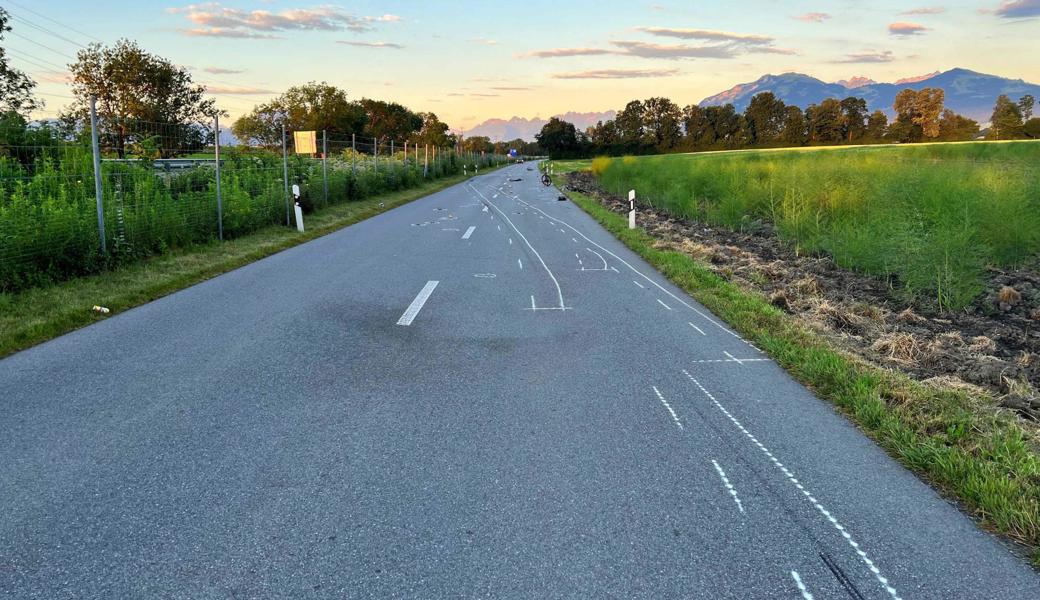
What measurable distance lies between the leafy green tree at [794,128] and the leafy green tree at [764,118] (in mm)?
1456

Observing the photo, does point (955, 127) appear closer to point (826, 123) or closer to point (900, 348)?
point (826, 123)

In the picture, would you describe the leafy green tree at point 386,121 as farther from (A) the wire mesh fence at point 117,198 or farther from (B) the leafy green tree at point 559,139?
(A) the wire mesh fence at point 117,198

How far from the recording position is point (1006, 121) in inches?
2562

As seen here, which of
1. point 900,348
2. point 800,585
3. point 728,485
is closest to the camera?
point 800,585

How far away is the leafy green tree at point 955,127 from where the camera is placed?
223 ft

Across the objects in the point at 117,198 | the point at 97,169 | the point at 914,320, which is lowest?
the point at 914,320

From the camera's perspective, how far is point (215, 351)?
6.70 m

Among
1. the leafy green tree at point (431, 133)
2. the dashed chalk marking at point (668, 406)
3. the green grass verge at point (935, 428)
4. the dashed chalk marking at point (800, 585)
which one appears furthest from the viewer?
the leafy green tree at point (431, 133)

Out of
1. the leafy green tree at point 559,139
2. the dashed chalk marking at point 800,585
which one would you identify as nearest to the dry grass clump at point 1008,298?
the dashed chalk marking at point 800,585

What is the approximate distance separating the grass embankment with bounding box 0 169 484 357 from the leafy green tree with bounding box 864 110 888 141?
261 feet

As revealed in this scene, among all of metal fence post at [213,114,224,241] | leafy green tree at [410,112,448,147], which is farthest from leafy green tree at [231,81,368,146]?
metal fence post at [213,114,224,241]

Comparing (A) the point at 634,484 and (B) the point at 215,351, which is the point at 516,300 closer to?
(B) the point at 215,351

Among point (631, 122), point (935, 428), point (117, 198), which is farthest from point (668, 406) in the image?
point (631, 122)

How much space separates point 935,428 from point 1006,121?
78.8 m
